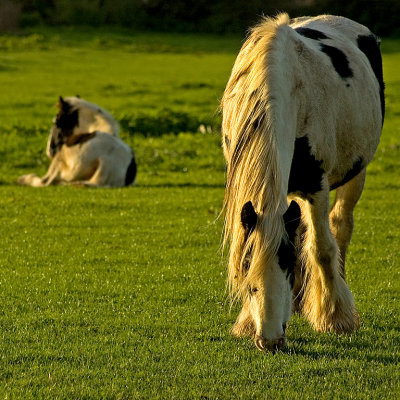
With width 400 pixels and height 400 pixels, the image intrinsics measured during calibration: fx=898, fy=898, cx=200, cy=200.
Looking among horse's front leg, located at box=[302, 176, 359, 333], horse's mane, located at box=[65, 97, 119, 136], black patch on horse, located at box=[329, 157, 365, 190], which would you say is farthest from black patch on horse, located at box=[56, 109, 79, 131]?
horse's front leg, located at box=[302, 176, 359, 333]

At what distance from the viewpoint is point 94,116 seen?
15.6m

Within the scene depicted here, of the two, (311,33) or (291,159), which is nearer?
(291,159)

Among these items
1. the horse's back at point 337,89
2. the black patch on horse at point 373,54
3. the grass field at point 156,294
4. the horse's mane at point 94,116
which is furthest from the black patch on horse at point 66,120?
the black patch on horse at point 373,54

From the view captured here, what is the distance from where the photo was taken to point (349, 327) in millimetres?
6762

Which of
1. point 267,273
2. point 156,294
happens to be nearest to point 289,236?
point 267,273

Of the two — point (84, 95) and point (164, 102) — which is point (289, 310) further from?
point (84, 95)

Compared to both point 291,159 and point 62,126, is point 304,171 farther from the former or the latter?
point 62,126

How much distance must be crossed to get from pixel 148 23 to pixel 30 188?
38454mm

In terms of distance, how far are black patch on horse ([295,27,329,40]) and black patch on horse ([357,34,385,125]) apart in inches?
28.7

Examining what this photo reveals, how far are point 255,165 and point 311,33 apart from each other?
88.4 inches

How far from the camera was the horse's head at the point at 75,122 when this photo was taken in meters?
15.4

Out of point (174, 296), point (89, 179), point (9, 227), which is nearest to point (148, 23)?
point (89, 179)

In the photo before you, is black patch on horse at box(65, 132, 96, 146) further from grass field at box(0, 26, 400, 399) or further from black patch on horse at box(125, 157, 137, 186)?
grass field at box(0, 26, 400, 399)

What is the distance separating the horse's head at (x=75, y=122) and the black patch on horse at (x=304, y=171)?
9.09 meters
